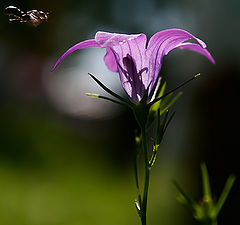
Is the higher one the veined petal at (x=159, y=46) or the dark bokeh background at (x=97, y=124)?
the veined petal at (x=159, y=46)

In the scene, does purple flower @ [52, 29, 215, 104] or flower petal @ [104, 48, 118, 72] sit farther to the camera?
flower petal @ [104, 48, 118, 72]

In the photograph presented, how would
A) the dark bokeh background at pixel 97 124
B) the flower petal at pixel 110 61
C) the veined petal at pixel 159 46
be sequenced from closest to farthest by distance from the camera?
the veined petal at pixel 159 46 → the flower petal at pixel 110 61 → the dark bokeh background at pixel 97 124

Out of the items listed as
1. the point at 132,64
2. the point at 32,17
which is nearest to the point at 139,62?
the point at 132,64

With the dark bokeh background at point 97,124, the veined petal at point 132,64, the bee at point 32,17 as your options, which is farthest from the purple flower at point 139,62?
the dark bokeh background at point 97,124

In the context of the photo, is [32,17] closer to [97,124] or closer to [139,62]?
[139,62]

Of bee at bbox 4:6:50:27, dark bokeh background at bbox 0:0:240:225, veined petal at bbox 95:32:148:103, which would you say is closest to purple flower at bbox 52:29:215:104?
veined petal at bbox 95:32:148:103

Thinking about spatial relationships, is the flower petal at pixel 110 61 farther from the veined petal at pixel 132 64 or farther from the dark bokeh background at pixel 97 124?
the dark bokeh background at pixel 97 124

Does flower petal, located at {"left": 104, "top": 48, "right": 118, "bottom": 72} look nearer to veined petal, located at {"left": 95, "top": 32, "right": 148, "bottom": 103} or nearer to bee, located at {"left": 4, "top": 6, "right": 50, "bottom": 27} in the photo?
veined petal, located at {"left": 95, "top": 32, "right": 148, "bottom": 103}

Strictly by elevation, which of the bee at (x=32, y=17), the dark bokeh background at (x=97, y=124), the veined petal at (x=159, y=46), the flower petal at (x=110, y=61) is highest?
the bee at (x=32, y=17)

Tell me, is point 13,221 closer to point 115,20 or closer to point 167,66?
point 167,66
